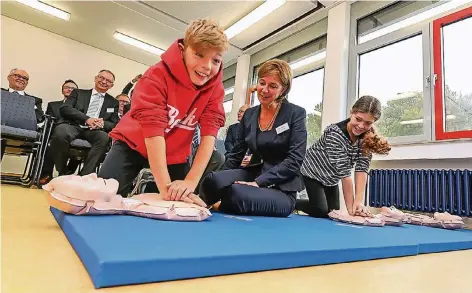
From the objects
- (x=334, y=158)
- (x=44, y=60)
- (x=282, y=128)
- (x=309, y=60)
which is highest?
(x=309, y=60)

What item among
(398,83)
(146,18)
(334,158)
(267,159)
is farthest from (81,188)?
(146,18)

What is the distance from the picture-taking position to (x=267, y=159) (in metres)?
1.70

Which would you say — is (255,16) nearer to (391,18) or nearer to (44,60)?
(391,18)

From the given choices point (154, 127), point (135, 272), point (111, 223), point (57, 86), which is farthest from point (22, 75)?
point (135, 272)

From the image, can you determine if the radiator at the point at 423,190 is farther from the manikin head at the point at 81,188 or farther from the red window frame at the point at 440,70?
the manikin head at the point at 81,188

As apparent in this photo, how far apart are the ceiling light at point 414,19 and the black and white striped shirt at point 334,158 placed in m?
2.21

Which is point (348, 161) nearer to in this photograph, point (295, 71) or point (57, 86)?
point (295, 71)

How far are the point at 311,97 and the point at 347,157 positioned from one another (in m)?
2.79

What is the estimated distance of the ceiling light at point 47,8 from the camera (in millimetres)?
4434

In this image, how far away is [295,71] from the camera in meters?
4.84

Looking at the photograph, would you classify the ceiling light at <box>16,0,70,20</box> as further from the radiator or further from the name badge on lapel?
the radiator

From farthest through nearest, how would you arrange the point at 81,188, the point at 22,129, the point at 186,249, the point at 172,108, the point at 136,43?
the point at 136,43
the point at 22,129
the point at 172,108
the point at 81,188
the point at 186,249

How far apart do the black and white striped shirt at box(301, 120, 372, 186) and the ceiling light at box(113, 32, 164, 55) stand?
433 cm

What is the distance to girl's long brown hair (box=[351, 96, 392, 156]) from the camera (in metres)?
1.76
